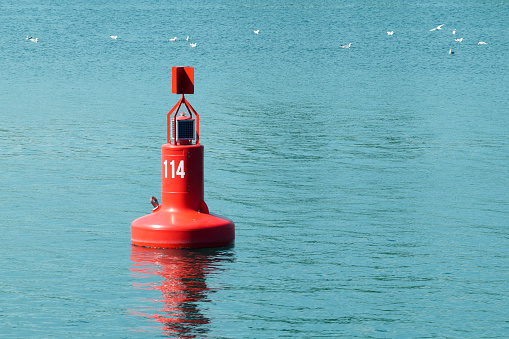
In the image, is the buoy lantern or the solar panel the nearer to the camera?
the buoy lantern

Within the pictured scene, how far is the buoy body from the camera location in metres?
14.9

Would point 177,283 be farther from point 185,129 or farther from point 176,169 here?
point 185,129

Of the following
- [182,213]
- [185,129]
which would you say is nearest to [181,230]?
[182,213]

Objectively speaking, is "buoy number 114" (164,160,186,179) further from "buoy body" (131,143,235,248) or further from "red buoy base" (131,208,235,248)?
"red buoy base" (131,208,235,248)

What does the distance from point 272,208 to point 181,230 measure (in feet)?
15.1

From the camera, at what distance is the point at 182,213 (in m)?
15.0

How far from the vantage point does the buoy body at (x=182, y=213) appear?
1489cm

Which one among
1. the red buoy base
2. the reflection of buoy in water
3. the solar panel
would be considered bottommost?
the reflection of buoy in water

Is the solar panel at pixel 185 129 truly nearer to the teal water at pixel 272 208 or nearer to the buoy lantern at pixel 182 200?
the buoy lantern at pixel 182 200

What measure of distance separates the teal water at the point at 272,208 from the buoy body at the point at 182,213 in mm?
257

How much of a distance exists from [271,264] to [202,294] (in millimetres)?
1951

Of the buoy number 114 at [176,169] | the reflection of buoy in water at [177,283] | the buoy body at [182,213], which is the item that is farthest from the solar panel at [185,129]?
the reflection of buoy in water at [177,283]

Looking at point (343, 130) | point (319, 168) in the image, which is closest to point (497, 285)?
point (319, 168)

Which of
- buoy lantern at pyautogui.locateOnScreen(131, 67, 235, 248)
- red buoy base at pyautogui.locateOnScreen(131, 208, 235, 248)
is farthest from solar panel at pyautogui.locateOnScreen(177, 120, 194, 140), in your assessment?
red buoy base at pyautogui.locateOnScreen(131, 208, 235, 248)
